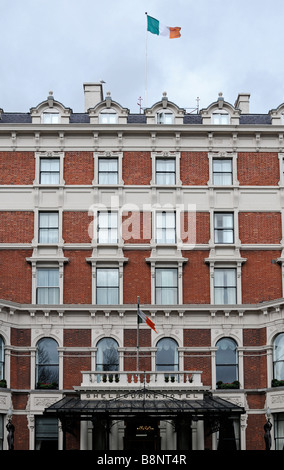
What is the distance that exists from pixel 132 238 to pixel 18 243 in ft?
18.1

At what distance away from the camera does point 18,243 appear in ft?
125

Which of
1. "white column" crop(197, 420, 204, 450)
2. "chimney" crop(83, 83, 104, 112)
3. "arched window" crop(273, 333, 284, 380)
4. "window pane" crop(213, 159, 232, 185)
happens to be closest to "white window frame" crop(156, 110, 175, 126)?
"window pane" crop(213, 159, 232, 185)

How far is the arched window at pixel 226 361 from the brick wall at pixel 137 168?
347 inches

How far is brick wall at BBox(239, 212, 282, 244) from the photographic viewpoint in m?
38.6

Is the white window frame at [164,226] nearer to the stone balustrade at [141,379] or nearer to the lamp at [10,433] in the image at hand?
the stone balustrade at [141,379]

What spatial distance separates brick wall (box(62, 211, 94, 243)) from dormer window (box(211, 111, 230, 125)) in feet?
26.5

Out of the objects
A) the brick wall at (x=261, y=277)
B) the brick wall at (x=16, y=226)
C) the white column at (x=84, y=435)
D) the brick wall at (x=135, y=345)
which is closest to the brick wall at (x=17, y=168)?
the brick wall at (x=16, y=226)

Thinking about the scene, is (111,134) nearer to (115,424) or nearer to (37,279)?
(37,279)

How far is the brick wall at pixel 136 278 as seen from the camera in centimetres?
3778

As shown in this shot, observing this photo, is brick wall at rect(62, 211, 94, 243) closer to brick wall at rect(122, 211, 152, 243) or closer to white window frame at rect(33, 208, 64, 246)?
white window frame at rect(33, 208, 64, 246)

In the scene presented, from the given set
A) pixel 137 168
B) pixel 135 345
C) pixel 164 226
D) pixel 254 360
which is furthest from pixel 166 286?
pixel 137 168

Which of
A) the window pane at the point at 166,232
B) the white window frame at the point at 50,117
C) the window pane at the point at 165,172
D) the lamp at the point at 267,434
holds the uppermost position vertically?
the white window frame at the point at 50,117
